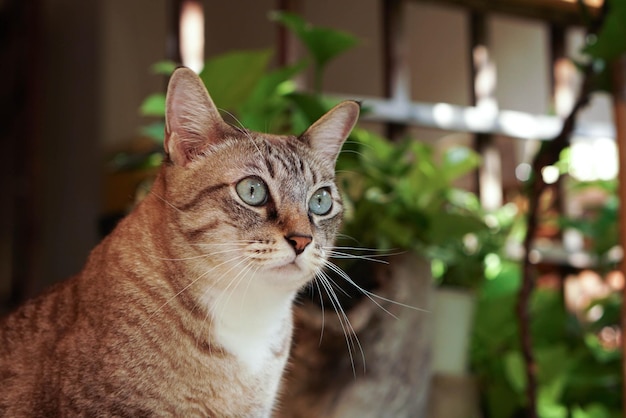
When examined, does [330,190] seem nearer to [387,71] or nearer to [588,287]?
[387,71]

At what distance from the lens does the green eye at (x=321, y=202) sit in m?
1.01

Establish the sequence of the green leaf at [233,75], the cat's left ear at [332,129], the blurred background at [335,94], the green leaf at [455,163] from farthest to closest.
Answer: the blurred background at [335,94]
the green leaf at [455,163]
the green leaf at [233,75]
the cat's left ear at [332,129]

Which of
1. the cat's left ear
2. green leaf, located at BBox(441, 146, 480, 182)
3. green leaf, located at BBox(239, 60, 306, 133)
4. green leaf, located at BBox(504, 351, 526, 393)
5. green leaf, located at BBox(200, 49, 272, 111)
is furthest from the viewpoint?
green leaf, located at BBox(441, 146, 480, 182)

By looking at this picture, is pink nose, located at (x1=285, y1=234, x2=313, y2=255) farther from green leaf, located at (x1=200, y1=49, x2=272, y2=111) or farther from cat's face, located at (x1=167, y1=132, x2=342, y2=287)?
green leaf, located at (x1=200, y1=49, x2=272, y2=111)

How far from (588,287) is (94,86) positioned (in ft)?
8.10

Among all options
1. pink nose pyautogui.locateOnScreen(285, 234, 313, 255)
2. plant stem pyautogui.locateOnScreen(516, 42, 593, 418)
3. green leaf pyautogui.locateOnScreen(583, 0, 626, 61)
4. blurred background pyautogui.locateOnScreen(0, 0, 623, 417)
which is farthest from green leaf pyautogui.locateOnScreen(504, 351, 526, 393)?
pink nose pyautogui.locateOnScreen(285, 234, 313, 255)

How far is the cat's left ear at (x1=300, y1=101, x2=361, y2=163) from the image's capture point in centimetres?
100

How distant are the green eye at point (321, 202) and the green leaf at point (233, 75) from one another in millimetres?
451

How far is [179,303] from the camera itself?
Result: 95cm

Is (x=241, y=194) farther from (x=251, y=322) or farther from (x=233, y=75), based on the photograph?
(x=233, y=75)

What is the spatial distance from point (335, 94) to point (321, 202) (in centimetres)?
197

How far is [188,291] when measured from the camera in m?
0.96

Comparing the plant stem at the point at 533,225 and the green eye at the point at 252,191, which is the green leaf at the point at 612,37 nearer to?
the plant stem at the point at 533,225

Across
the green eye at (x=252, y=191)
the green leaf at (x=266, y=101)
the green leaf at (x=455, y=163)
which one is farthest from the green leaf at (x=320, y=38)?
the green eye at (x=252, y=191)
